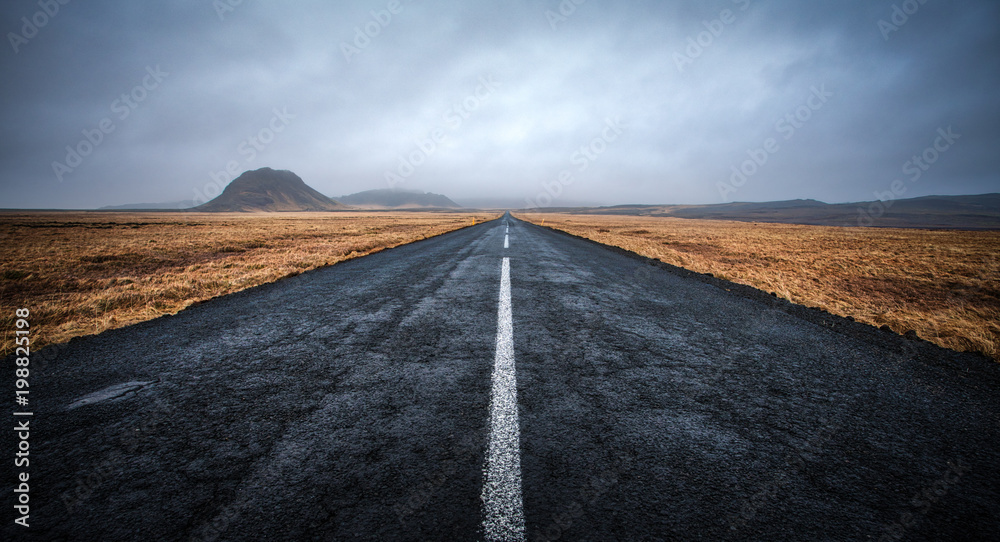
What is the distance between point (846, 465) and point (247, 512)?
318 cm

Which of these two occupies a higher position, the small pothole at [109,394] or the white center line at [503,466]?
the white center line at [503,466]

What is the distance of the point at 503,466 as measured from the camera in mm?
1953

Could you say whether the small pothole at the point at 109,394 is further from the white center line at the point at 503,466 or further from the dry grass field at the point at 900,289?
the dry grass field at the point at 900,289

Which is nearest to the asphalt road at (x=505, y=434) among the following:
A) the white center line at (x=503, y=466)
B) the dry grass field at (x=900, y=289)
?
the white center line at (x=503, y=466)

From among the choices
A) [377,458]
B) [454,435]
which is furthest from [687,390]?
[377,458]

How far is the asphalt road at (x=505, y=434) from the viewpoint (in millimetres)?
1656

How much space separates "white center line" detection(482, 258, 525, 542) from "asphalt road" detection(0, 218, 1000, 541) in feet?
0.05

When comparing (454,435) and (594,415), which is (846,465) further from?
(454,435)

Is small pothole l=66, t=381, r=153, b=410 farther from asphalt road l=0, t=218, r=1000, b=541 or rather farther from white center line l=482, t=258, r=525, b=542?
white center line l=482, t=258, r=525, b=542

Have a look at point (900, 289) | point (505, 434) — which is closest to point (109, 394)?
point (505, 434)

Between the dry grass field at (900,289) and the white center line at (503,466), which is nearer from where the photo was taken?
the white center line at (503,466)

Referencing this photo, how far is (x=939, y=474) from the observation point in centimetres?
200

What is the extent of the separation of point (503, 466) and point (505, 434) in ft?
0.94

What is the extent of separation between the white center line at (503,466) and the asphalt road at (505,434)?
0.05 feet
